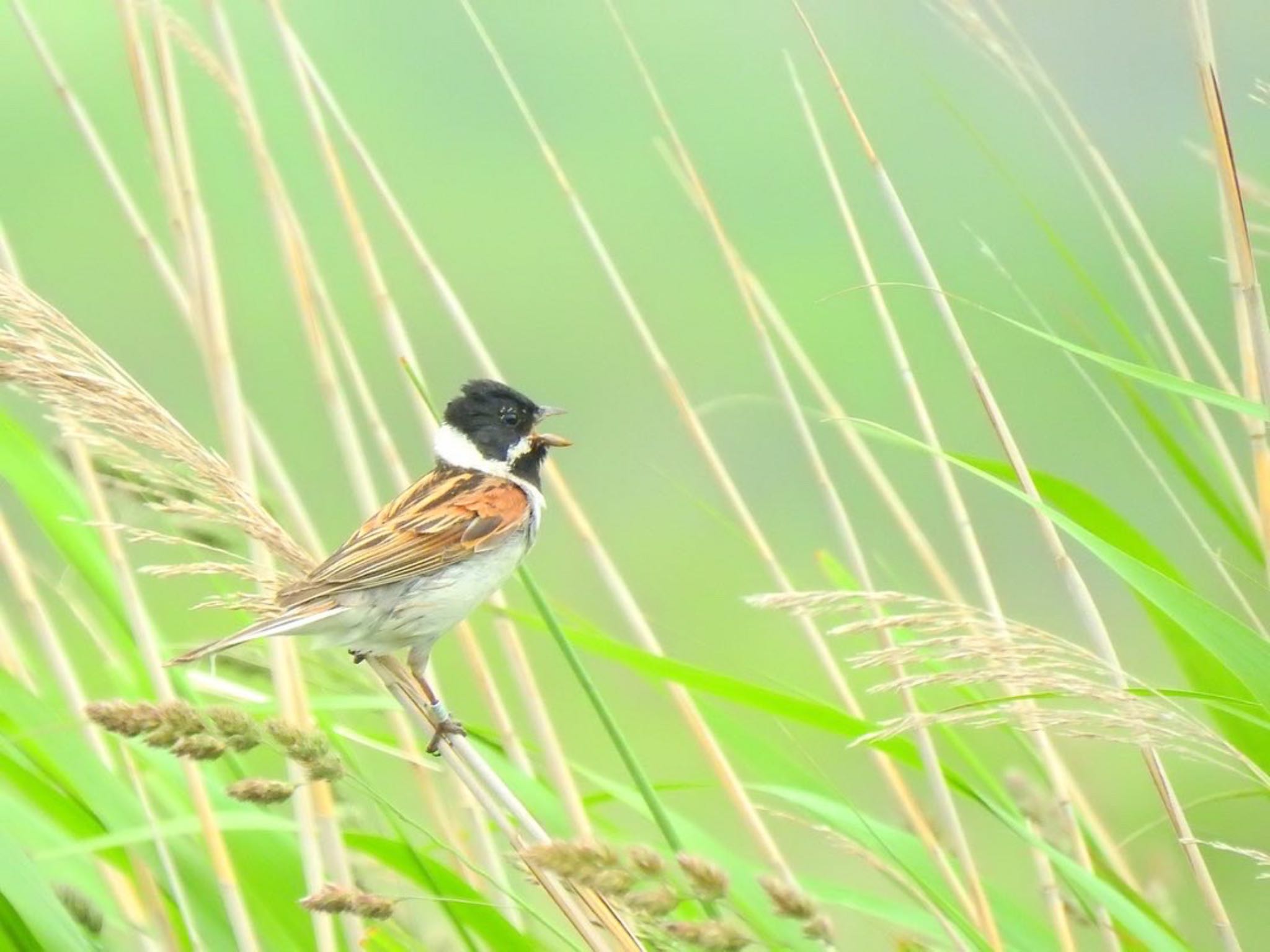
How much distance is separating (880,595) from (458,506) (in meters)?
1.49

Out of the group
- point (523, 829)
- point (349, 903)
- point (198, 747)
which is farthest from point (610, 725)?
point (198, 747)

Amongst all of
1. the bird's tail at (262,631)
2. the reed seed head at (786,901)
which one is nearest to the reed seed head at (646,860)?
the reed seed head at (786,901)

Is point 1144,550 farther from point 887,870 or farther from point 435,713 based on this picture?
point 435,713

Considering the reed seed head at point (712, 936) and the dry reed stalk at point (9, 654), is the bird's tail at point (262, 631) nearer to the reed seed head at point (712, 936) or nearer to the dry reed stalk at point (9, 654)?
the dry reed stalk at point (9, 654)

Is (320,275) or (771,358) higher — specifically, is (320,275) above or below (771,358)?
above

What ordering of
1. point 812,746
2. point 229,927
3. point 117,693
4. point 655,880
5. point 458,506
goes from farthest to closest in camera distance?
point 812,746 < point 458,506 < point 117,693 < point 229,927 < point 655,880

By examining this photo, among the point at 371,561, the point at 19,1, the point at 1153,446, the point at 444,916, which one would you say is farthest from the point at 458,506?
the point at 1153,446

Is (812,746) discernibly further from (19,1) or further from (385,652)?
(19,1)

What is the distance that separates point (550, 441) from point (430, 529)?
41 centimetres

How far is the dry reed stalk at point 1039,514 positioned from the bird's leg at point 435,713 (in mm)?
917

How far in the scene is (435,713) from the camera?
2.45 m

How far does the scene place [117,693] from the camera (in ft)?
8.66

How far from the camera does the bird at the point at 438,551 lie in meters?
2.53

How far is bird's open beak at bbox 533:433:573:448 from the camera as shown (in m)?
3.16
